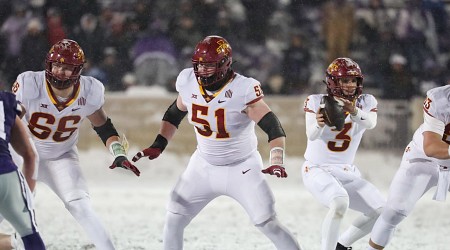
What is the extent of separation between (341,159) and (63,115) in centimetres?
194

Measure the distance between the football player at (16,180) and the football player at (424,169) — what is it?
239 centimetres

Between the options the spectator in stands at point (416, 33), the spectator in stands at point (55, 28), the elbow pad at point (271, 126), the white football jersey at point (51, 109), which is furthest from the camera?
the spectator in stands at point (416, 33)

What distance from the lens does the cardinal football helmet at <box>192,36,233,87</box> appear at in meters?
4.91

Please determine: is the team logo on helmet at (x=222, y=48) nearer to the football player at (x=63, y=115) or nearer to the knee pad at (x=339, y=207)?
the football player at (x=63, y=115)

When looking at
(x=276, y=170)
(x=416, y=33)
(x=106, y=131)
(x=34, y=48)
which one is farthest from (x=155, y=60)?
(x=276, y=170)

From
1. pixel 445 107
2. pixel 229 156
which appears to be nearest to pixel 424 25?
pixel 445 107

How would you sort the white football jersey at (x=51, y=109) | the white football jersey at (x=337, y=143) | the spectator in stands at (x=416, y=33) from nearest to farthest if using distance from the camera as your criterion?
1. the white football jersey at (x=51, y=109)
2. the white football jersey at (x=337, y=143)
3. the spectator in stands at (x=416, y=33)

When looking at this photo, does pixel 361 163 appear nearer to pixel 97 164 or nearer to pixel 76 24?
pixel 97 164

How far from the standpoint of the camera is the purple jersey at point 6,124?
4066 mm

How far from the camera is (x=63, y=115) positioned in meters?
5.32

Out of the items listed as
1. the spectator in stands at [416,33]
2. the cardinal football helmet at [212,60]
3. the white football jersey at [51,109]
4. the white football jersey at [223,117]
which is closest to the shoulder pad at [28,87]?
the white football jersey at [51,109]

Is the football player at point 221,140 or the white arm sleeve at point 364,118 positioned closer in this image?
the football player at point 221,140

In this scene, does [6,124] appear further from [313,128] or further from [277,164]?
[313,128]

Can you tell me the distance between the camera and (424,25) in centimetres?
1054
